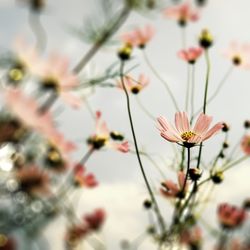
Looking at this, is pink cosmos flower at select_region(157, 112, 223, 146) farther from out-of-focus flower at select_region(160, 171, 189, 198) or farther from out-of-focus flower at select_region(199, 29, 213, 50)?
out-of-focus flower at select_region(199, 29, 213, 50)

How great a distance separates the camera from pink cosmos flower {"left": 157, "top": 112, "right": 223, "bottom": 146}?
68 cm

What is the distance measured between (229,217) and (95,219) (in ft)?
1.27

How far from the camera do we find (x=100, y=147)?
823mm

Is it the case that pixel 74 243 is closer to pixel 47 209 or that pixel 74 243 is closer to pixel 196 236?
pixel 196 236

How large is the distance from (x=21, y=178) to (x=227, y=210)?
857mm

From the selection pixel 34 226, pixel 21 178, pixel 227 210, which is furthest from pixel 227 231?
pixel 21 178

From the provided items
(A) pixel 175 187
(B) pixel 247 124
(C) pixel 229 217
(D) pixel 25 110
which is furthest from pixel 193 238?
(D) pixel 25 110

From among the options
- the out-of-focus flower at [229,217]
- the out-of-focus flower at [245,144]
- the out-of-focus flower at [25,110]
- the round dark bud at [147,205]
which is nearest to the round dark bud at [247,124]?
the out-of-focus flower at [245,144]

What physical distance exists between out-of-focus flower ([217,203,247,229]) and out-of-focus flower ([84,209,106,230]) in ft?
1.13

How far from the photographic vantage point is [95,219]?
133cm

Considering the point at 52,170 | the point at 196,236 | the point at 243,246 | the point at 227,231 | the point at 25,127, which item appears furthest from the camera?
the point at 243,246

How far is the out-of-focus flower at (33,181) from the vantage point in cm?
52

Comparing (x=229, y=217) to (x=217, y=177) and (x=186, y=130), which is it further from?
(x=186, y=130)

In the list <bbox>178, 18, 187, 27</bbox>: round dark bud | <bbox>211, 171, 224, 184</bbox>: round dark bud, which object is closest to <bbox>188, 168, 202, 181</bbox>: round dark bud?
<bbox>211, 171, 224, 184</bbox>: round dark bud
